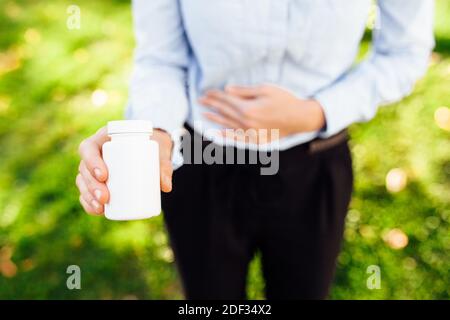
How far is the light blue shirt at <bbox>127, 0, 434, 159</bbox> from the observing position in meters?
1.00

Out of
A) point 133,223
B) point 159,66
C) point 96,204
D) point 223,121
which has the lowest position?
point 133,223

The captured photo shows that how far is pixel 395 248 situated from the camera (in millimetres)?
2061

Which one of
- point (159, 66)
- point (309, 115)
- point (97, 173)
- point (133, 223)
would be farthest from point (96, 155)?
point (133, 223)

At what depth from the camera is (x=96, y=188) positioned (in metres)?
0.78

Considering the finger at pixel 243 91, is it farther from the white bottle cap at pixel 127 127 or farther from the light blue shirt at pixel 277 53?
the white bottle cap at pixel 127 127

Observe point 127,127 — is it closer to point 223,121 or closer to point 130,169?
point 130,169

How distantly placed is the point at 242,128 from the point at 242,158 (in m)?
0.06

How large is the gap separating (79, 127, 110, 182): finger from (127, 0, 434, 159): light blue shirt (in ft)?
0.61

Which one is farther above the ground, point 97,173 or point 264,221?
point 97,173

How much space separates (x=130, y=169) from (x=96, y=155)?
70 mm

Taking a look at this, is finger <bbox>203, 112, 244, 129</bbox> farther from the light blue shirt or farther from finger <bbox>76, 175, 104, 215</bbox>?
finger <bbox>76, 175, 104, 215</bbox>

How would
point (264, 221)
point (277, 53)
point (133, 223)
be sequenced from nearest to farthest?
1. point (277, 53)
2. point (264, 221)
3. point (133, 223)

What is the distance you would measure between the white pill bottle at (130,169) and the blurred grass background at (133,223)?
1.27m

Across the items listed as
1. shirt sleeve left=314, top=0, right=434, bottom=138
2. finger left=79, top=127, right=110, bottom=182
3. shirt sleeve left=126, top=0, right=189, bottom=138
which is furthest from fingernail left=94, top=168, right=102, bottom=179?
shirt sleeve left=314, top=0, right=434, bottom=138
